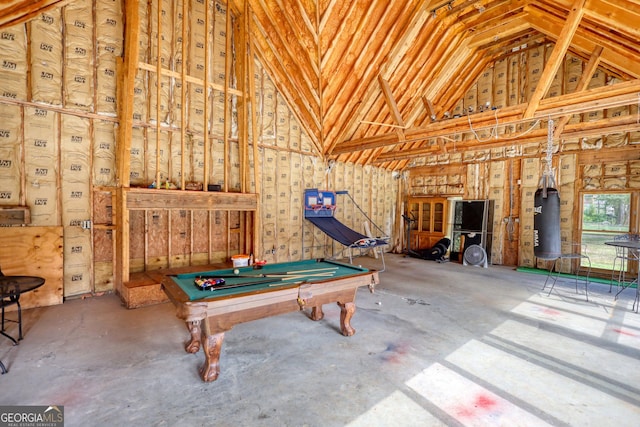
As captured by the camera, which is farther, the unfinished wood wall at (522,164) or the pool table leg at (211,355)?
the unfinished wood wall at (522,164)

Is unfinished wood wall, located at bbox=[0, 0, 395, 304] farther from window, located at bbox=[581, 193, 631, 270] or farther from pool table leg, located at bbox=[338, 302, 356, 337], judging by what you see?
window, located at bbox=[581, 193, 631, 270]

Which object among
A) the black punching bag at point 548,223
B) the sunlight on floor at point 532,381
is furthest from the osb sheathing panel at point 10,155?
the black punching bag at point 548,223

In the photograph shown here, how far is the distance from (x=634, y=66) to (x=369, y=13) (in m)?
4.74

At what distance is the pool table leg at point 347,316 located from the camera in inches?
138

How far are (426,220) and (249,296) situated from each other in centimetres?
836

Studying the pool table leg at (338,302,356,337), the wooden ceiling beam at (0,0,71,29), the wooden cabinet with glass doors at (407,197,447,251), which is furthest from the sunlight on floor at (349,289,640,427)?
the wooden ceiling beam at (0,0,71,29)

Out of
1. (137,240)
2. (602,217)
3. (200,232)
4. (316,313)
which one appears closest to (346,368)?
(316,313)

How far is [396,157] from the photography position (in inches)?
352

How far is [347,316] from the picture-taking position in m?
3.54

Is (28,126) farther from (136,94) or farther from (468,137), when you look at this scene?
(468,137)

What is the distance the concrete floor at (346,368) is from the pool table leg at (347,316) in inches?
4.2

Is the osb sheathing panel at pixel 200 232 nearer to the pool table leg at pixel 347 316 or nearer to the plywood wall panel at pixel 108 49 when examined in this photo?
the plywood wall panel at pixel 108 49

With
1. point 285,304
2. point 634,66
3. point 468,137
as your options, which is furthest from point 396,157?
point 285,304

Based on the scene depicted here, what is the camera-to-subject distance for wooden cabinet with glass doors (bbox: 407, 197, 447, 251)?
930 cm
